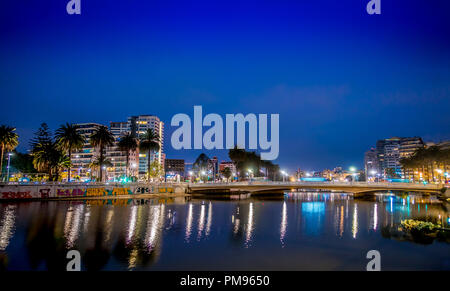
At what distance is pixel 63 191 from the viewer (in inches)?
2940

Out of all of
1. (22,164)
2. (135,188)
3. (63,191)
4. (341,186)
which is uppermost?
(22,164)

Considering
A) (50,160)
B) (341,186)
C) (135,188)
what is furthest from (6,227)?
(341,186)

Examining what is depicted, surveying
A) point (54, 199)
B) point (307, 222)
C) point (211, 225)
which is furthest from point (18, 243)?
point (54, 199)

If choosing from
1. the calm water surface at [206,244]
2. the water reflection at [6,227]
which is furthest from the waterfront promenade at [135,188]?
the calm water surface at [206,244]

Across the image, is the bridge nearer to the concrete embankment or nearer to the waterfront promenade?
the waterfront promenade

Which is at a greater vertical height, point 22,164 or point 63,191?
point 22,164

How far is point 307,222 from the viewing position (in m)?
46.6

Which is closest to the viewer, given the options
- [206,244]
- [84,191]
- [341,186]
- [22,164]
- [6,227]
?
[206,244]

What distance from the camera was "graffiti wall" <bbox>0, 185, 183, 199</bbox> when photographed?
224ft

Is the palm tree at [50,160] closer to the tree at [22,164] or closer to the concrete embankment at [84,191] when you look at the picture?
the tree at [22,164]

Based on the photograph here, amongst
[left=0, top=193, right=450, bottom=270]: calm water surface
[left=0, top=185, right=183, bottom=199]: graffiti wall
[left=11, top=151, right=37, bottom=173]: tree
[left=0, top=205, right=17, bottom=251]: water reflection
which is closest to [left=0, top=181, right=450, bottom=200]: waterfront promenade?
[left=0, top=185, right=183, bottom=199]: graffiti wall

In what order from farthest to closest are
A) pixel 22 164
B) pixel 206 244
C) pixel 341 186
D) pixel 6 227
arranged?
pixel 22 164 → pixel 341 186 → pixel 6 227 → pixel 206 244

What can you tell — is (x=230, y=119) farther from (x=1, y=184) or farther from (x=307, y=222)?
(x=1, y=184)

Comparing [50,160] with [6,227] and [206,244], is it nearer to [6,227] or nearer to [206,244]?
[6,227]
